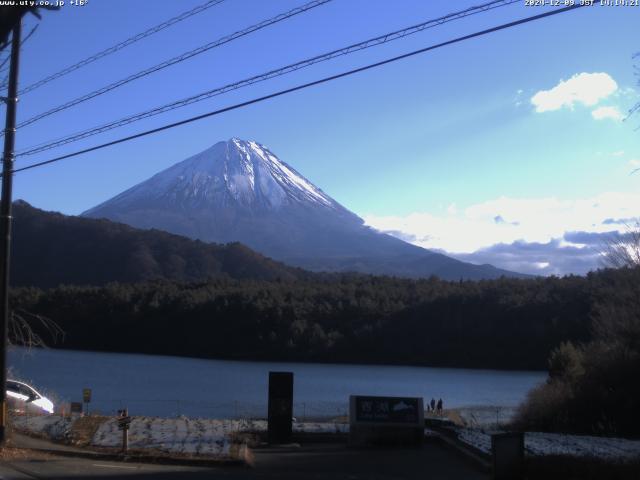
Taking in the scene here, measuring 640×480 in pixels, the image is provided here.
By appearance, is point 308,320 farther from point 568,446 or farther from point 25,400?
point 568,446

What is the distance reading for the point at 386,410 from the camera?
830 inches

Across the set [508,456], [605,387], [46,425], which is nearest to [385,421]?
[508,456]

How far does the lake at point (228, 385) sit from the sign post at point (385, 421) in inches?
624

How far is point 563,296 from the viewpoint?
3329 inches

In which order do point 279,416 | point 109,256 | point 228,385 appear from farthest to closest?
point 109,256 < point 228,385 < point 279,416

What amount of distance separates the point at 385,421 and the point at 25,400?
36.7ft

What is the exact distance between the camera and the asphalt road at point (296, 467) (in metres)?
14.5

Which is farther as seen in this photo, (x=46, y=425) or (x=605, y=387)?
(x=605, y=387)

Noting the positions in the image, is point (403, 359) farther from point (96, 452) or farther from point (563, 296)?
point (96, 452)

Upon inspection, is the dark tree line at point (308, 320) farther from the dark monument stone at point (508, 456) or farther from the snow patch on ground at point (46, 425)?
the dark monument stone at point (508, 456)

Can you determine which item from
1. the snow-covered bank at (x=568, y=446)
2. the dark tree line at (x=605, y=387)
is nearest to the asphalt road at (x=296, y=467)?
the snow-covered bank at (x=568, y=446)

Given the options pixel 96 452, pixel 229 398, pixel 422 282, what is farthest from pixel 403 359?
pixel 96 452

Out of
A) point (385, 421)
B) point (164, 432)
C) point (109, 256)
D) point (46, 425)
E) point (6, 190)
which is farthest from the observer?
point (109, 256)

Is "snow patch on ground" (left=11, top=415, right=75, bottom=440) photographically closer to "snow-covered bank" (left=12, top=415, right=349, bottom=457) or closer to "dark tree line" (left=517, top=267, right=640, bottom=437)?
"snow-covered bank" (left=12, top=415, right=349, bottom=457)
